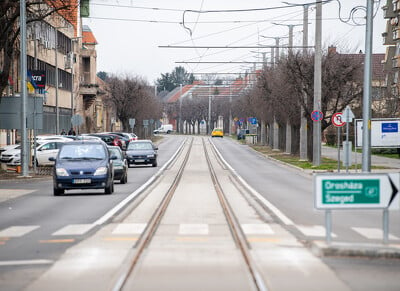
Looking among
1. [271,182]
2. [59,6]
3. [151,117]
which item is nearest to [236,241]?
[271,182]

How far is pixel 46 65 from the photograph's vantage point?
72.8m

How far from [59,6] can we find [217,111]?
133256mm

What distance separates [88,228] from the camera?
53.0ft

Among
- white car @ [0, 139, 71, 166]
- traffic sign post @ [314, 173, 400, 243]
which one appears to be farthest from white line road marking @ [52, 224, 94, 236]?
white car @ [0, 139, 71, 166]

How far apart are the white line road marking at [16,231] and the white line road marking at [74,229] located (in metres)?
0.65

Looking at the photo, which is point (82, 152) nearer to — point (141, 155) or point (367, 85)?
point (367, 85)

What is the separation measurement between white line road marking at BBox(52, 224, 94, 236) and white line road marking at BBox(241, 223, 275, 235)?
2.98 m

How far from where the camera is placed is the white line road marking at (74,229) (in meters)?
15.4

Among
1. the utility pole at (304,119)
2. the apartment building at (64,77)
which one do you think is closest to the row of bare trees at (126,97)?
the apartment building at (64,77)

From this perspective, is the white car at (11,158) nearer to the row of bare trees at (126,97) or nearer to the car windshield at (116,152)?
the car windshield at (116,152)

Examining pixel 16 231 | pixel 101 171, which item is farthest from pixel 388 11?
pixel 16 231

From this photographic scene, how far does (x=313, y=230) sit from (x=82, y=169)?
37.6 ft

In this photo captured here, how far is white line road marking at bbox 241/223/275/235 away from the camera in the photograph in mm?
15359

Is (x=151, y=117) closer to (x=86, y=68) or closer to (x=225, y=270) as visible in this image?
(x=86, y=68)
